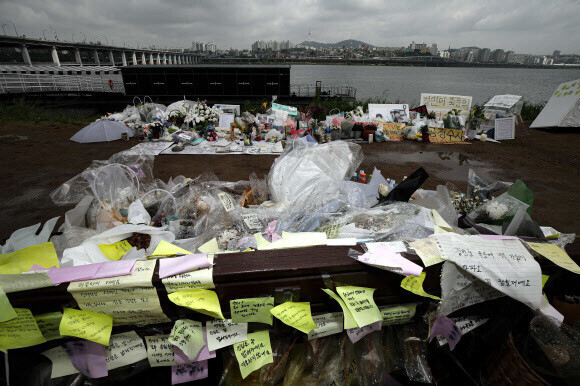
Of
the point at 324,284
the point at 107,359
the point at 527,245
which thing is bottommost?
the point at 107,359

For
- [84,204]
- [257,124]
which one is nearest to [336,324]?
[84,204]

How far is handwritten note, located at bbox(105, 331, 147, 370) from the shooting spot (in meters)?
1.35

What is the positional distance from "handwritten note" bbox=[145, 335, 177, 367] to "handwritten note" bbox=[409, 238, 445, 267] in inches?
52.7

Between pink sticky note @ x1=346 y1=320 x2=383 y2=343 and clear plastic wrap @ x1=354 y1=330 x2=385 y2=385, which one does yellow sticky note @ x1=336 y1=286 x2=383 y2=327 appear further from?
clear plastic wrap @ x1=354 y1=330 x2=385 y2=385

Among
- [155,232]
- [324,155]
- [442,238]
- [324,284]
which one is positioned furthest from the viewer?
[324,155]

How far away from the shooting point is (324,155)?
2719 millimetres

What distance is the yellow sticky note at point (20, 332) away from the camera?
3.90 feet

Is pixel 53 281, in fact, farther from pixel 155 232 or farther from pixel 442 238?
pixel 442 238

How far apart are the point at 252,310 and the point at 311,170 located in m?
1.44

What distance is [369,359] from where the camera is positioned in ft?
5.14

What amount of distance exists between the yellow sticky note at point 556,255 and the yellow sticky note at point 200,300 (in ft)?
5.36

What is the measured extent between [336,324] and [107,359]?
1187 mm

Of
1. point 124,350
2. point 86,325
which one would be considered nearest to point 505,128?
point 124,350

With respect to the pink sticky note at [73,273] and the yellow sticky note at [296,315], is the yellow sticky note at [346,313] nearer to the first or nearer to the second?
the yellow sticky note at [296,315]
